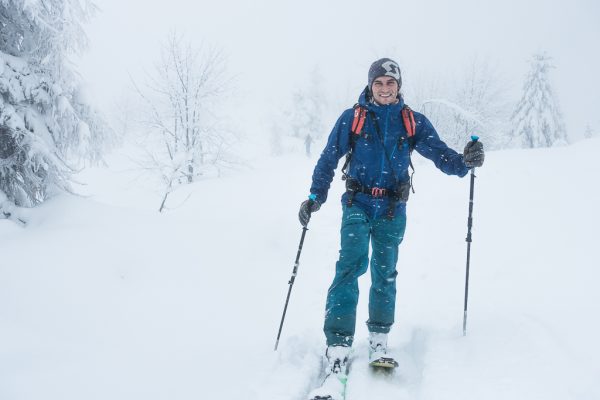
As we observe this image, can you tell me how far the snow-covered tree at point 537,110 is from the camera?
108 feet

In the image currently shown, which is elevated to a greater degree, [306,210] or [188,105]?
[188,105]

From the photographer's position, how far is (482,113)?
119 ft

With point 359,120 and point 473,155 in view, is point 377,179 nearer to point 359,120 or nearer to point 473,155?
point 359,120

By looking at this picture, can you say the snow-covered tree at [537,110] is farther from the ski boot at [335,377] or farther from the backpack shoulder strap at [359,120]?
the ski boot at [335,377]

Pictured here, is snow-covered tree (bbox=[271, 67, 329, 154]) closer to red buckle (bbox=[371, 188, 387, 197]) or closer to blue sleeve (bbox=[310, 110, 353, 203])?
blue sleeve (bbox=[310, 110, 353, 203])

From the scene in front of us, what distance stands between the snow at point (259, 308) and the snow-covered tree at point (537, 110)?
30427 mm

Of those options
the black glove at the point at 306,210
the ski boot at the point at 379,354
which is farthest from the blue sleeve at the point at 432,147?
the ski boot at the point at 379,354

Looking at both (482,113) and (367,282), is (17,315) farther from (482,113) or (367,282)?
(482,113)

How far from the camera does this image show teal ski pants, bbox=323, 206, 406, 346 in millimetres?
Answer: 3393

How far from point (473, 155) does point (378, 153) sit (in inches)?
34.7

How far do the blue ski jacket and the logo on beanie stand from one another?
24 cm

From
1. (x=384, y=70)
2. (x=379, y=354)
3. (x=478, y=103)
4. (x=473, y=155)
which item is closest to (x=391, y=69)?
(x=384, y=70)

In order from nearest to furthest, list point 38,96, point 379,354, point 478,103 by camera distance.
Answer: point 379,354
point 38,96
point 478,103

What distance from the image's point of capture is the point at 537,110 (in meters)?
33.2
